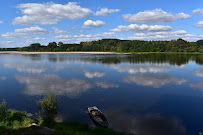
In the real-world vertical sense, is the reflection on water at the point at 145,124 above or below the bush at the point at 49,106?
below

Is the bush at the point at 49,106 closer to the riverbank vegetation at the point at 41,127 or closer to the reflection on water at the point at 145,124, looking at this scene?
the riverbank vegetation at the point at 41,127

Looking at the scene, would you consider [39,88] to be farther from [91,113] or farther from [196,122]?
[196,122]

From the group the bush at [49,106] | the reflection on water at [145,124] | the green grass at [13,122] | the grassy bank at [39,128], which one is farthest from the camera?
the bush at [49,106]

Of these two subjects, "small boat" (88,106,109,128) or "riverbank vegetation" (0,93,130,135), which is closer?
"riverbank vegetation" (0,93,130,135)

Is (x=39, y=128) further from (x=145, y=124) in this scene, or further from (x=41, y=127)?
(x=145, y=124)

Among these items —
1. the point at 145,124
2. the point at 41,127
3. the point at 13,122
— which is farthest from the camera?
the point at 145,124

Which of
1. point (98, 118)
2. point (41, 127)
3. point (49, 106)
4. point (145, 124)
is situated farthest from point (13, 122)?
point (145, 124)

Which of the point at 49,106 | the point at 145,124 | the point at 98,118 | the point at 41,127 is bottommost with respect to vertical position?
→ the point at 145,124

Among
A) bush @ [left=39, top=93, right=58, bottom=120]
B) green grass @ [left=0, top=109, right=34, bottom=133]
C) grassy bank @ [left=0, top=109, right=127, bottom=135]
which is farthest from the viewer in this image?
bush @ [left=39, top=93, right=58, bottom=120]

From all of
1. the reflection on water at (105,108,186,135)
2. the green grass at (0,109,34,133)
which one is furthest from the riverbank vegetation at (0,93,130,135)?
the reflection on water at (105,108,186,135)

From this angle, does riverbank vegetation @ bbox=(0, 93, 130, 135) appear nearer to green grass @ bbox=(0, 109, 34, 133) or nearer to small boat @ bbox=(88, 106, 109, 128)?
green grass @ bbox=(0, 109, 34, 133)

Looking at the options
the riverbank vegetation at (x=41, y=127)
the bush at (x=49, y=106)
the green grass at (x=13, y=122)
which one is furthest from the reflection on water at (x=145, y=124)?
the green grass at (x=13, y=122)

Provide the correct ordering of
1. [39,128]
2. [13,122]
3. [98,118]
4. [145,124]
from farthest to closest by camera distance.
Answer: [145,124], [98,118], [13,122], [39,128]

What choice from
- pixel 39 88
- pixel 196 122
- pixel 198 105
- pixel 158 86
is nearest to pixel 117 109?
pixel 196 122
